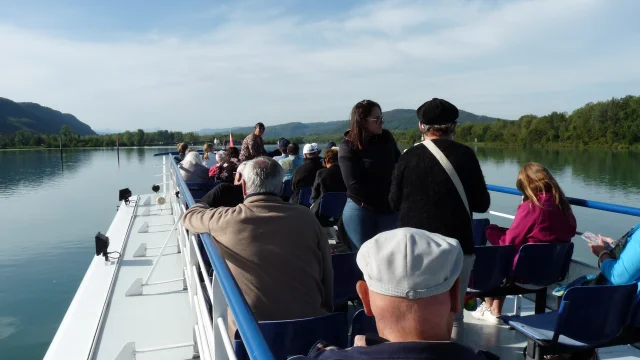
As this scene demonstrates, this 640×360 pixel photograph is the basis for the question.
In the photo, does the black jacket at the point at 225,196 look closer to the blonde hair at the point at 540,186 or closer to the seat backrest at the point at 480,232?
the seat backrest at the point at 480,232

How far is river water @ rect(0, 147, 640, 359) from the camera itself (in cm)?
857

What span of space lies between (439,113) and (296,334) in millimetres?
1243

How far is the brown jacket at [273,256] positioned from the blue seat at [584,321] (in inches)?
42.5

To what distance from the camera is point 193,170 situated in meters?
6.37

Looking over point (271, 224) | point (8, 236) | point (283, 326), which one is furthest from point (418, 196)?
point (8, 236)

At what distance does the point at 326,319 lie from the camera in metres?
1.73

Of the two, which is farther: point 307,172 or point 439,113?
point 307,172

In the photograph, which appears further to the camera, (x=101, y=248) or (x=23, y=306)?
(x=23, y=306)

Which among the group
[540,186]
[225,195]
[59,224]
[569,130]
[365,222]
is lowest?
[59,224]

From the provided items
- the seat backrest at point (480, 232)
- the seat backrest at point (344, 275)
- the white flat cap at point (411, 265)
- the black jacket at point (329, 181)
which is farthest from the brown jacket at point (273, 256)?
the black jacket at point (329, 181)

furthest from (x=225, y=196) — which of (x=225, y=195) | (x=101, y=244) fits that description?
(x=101, y=244)

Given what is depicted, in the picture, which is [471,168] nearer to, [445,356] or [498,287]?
[498,287]

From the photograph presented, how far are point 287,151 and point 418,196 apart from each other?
498 centimetres

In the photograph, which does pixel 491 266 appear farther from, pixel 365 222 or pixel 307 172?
pixel 307 172
